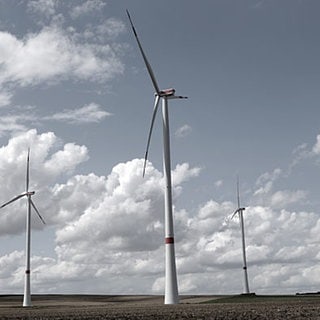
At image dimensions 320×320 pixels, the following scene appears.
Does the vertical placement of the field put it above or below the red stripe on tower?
below

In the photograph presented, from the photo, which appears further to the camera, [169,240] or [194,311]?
[169,240]

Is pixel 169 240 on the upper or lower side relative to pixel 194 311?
upper

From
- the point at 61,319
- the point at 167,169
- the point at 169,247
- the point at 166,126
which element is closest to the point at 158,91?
the point at 166,126

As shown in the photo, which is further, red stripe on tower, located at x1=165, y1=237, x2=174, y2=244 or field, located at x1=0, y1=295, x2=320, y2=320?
red stripe on tower, located at x1=165, y1=237, x2=174, y2=244

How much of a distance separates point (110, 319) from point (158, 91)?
38.9 meters

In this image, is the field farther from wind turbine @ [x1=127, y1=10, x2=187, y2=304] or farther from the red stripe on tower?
the red stripe on tower

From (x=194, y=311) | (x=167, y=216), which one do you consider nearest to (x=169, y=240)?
(x=167, y=216)

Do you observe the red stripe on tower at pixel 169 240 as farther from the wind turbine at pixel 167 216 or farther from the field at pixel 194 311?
the field at pixel 194 311

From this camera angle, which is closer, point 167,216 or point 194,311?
point 194,311

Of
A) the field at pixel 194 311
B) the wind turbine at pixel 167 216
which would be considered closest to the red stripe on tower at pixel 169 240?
the wind turbine at pixel 167 216

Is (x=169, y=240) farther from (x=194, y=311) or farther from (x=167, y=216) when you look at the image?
(x=194, y=311)

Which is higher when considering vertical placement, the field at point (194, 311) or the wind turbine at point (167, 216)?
the wind turbine at point (167, 216)

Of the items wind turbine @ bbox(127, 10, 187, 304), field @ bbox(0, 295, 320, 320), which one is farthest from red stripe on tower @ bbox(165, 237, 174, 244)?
field @ bbox(0, 295, 320, 320)

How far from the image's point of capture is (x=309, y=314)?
4506 centimetres
